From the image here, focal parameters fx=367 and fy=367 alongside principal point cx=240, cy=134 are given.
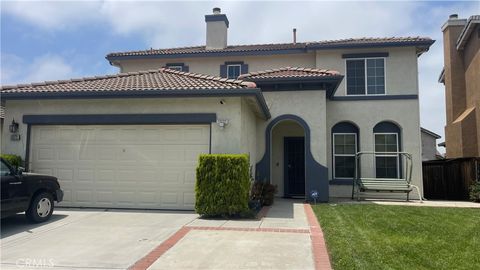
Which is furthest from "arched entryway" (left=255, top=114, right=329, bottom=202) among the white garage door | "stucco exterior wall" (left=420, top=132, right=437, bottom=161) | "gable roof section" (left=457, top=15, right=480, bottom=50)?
"stucco exterior wall" (left=420, top=132, right=437, bottom=161)

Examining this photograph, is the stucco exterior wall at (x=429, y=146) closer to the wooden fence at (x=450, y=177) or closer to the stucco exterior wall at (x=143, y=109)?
the wooden fence at (x=450, y=177)

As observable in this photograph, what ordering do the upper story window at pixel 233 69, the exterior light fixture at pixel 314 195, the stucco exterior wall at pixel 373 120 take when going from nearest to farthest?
the exterior light fixture at pixel 314 195 → the stucco exterior wall at pixel 373 120 → the upper story window at pixel 233 69

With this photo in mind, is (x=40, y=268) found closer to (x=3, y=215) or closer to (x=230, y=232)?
(x=3, y=215)

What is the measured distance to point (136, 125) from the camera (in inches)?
431

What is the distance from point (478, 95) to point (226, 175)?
16288mm

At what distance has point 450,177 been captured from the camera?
1669 cm

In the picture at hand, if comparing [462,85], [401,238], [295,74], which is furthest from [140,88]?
[462,85]

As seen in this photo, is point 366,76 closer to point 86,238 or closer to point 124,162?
point 124,162

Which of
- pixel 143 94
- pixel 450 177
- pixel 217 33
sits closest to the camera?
pixel 143 94

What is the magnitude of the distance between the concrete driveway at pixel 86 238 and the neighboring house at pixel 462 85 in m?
17.4

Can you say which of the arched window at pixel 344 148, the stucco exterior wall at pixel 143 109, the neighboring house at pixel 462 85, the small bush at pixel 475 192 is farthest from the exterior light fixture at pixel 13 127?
the neighboring house at pixel 462 85

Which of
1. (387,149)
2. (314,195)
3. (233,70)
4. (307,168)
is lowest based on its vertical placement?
(314,195)

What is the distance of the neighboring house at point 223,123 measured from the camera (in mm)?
10625

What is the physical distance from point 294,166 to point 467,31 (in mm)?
12518
